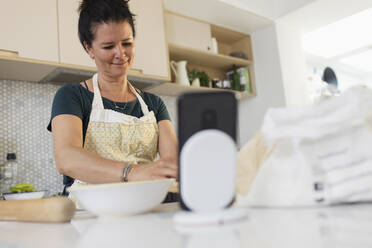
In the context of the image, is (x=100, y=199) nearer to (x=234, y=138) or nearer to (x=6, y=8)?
(x=234, y=138)

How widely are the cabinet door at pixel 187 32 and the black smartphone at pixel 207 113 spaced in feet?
7.67

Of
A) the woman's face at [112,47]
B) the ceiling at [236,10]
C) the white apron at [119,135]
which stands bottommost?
the white apron at [119,135]

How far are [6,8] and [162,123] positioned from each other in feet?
3.37

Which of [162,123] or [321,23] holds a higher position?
[321,23]

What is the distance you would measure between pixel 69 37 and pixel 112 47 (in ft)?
1.88

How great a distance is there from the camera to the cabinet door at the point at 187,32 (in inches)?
106

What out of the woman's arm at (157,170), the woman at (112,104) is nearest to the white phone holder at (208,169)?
the woman's arm at (157,170)

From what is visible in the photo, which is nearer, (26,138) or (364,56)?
(26,138)

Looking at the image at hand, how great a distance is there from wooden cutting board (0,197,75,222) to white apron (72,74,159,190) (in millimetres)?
743

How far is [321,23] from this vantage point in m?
3.22

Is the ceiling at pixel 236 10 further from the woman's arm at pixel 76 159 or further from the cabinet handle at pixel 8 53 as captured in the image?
the woman's arm at pixel 76 159

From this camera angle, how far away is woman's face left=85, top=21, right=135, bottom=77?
59.1 inches

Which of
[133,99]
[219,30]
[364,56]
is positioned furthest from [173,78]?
[364,56]

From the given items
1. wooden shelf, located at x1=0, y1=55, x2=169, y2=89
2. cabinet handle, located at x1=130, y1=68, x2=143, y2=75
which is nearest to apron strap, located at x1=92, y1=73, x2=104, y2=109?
wooden shelf, located at x1=0, y1=55, x2=169, y2=89
